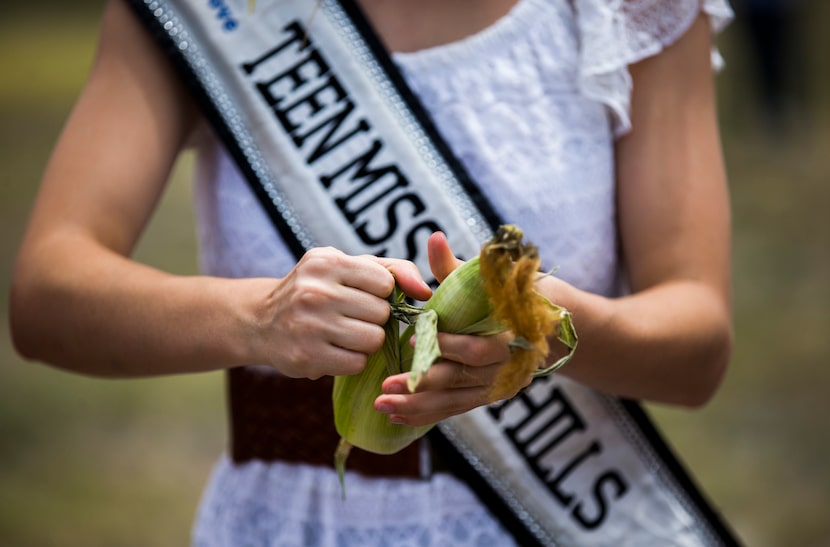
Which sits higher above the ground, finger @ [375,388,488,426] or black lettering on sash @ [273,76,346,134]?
black lettering on sash @ [273,76,346,134]

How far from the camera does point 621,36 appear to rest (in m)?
1.28

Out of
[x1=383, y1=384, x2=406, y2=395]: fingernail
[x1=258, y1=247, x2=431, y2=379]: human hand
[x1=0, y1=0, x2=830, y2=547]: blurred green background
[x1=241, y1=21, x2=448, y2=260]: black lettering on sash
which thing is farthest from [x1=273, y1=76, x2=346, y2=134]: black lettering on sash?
[x1=0, y1=0, x2=830, y2=547]: blurred green background

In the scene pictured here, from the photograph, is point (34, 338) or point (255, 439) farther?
point (255, 439)

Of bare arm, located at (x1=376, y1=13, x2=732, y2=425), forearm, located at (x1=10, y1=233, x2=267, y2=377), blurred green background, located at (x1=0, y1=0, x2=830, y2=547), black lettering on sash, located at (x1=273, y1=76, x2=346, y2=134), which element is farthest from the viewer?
blurred green background, located at (x1=0, y1=0, x2=830, y2=547)

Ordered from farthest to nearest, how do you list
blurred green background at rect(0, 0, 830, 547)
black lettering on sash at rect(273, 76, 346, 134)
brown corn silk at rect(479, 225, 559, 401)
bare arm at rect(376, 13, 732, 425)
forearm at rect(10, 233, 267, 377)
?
blurred green background at rect(0, 0, 830, 547)
black lettering on sash at rect(273, 76, 346, 134)
bare arm at rect(376, 13, 732, 425)
forearm at rect(10, 233, 267, 377)
brown corn silk at rect(479, 225, 559, 401)

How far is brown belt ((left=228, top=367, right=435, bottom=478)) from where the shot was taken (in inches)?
50.3

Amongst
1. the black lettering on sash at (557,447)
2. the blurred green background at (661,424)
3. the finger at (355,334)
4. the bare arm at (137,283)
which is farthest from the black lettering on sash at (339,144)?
the blurred green background at (661,424)

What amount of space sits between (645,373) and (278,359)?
1.53 ft

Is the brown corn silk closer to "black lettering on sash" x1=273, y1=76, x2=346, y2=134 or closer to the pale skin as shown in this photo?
the pale skin

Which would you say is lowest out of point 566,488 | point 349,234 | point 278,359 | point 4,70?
point 4,70

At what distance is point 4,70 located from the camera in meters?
12.6

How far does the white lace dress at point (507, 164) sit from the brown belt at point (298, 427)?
15 mm

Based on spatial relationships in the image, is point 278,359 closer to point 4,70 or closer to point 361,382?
point 361,382

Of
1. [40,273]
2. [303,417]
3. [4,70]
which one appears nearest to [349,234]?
[303,417]
